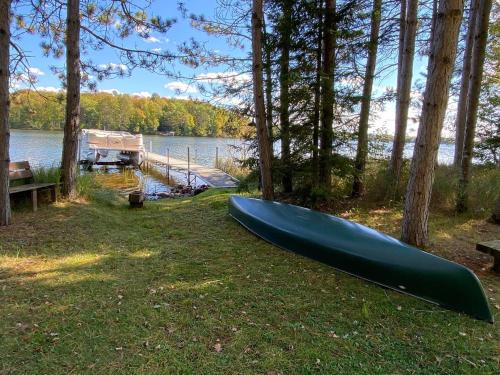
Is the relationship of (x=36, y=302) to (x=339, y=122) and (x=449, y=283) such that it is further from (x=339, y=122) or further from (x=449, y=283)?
(x=339, y=122)

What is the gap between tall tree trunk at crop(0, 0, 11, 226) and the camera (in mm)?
4156

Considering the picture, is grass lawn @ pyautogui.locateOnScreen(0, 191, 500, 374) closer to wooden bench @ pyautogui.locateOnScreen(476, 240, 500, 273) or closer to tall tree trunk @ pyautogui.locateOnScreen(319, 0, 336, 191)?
wooden bench @ pyautogui.locateOnScreen(476, 240, 500, 273)

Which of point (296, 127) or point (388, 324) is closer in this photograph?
point (388, 324)

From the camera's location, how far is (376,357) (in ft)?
7.18

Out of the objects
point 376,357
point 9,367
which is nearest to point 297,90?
point 376,357

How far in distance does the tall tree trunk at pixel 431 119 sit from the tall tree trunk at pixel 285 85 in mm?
2493

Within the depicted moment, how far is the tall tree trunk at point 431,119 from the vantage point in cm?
345

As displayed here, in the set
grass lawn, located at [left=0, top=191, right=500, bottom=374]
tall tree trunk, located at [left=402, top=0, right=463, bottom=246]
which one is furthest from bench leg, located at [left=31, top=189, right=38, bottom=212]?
tall tree trunk, located at [left=402, top=0, right=463, bottom=246]

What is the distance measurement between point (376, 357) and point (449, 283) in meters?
1.04

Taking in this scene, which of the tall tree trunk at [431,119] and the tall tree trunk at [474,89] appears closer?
the tall tree trunk at [431,119]

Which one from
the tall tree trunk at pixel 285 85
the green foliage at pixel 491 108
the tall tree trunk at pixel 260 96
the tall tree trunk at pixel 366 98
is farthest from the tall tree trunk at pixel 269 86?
the green foliage at pixel 491 108

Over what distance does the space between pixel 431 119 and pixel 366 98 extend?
249cm

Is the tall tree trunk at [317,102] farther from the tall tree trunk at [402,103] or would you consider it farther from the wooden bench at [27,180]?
the wooden bench at [27,180]

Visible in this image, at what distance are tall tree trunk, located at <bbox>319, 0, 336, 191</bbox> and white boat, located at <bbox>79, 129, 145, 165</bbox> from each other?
47.3 feet
